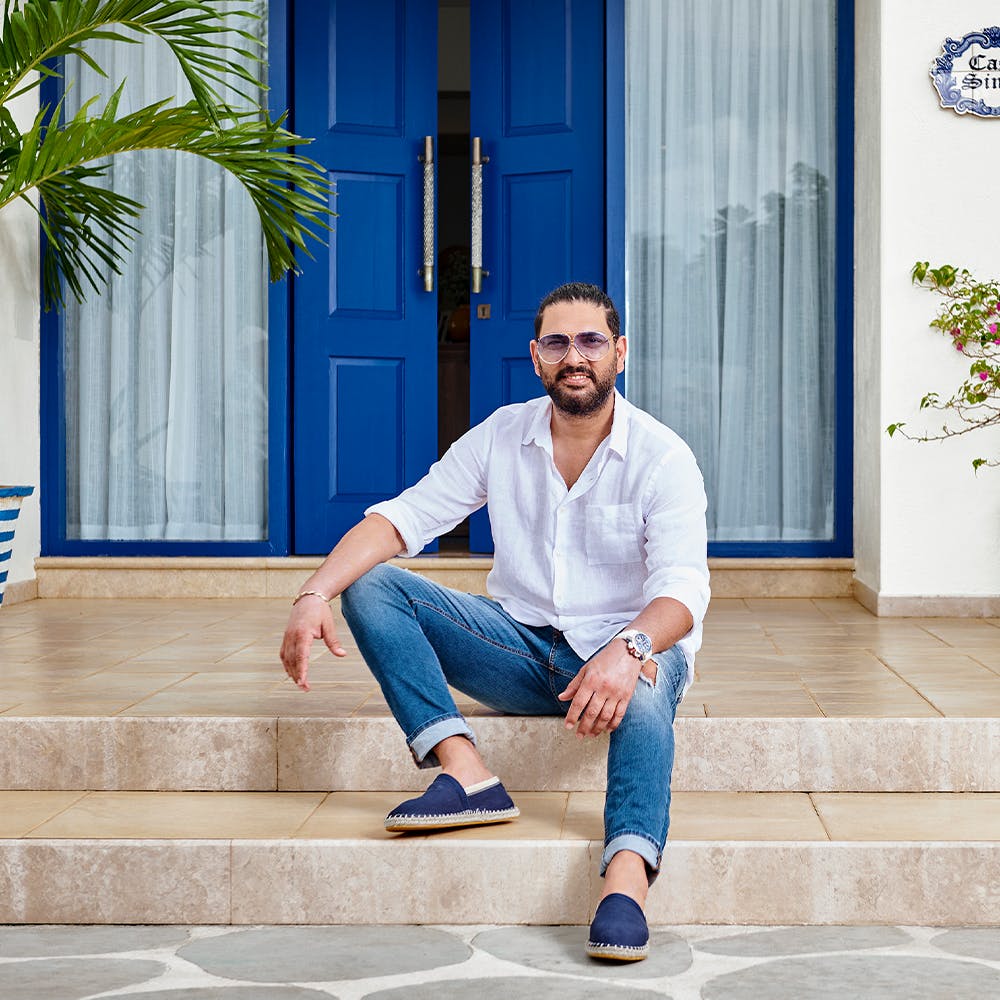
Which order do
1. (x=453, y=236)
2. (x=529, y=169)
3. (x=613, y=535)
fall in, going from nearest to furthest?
(x=613, y=535), (x=529, y=169), (x=453, y=236)

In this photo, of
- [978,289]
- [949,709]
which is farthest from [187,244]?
[949,709]

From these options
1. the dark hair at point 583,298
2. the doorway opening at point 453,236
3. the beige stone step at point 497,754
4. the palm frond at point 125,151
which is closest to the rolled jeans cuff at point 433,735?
the beige stone step at point 497,754

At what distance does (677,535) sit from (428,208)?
308 cm

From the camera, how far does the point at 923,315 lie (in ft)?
15.0

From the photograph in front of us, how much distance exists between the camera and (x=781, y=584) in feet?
16.8

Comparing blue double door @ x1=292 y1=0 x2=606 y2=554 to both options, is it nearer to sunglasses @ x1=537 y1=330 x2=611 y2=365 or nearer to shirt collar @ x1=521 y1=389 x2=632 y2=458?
shirt collar @ x1=521 y1=389 x2=632 y2=458

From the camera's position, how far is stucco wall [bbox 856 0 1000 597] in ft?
15.0

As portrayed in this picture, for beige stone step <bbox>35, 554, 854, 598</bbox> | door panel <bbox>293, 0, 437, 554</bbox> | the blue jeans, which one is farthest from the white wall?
the blue jeans

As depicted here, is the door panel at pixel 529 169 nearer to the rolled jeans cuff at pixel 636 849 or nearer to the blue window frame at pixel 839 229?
the blue window frame at pixel 839 229

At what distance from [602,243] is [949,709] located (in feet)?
9.15

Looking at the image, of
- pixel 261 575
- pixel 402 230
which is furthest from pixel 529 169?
pixel 261 575

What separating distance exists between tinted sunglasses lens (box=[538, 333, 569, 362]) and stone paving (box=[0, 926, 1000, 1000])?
1.00 metres

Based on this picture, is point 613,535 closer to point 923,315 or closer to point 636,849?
point 636,849

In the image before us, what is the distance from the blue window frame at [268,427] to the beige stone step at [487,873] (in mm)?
2787
